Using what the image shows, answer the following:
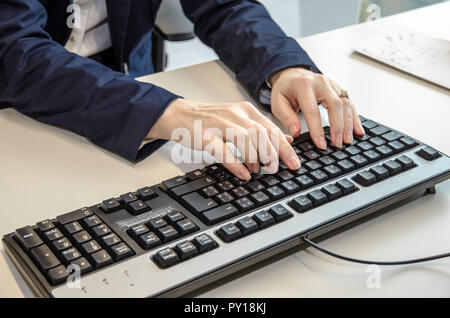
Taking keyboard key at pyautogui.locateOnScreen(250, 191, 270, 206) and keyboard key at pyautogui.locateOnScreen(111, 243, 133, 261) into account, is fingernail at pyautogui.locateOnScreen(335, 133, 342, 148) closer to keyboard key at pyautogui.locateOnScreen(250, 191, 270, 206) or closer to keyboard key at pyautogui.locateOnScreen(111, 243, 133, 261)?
keyboard key at pyautogui.locateOnScreen(250, 191, 270, 206)

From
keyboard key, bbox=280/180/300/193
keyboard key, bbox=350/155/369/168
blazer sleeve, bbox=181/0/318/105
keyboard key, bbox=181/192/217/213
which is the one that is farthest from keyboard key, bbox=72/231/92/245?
blazer sleeve, bbox=181/0/318/105

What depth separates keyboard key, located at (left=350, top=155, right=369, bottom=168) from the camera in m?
0.62

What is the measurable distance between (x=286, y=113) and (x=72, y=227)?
372mm

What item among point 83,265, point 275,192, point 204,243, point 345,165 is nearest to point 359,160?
point 345,165

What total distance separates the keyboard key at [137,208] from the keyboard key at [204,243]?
0.07 meters

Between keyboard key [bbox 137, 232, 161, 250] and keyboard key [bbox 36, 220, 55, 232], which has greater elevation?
keyboard key [bbox 36, 220, 55, 232]

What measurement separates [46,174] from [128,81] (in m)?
0.17

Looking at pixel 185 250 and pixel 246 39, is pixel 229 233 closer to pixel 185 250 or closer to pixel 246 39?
pixel 185 250

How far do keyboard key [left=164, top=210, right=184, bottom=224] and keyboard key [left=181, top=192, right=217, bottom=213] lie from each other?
0.05 ft

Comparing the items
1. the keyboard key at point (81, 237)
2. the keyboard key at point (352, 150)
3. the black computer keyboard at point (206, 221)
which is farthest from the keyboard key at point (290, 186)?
the keyboard key at point (81, 237)

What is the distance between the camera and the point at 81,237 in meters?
0.49

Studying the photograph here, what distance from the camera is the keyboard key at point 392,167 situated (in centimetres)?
61

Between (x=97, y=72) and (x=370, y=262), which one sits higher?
(x=97, y=72)

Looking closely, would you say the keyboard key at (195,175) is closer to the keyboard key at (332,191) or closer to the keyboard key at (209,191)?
the keyboard key at (209,191)
